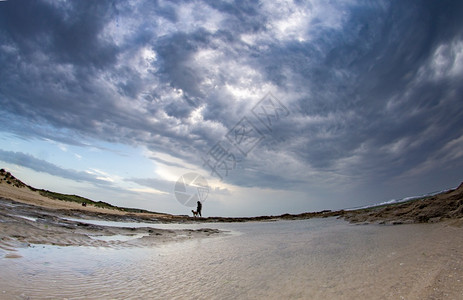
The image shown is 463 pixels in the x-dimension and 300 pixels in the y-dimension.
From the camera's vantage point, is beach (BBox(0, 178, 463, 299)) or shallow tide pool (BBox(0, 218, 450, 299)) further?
shallow tide pool (BBox(0, 218, 450, 299))

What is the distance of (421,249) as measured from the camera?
4312 mm

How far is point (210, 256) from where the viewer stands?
5.86m

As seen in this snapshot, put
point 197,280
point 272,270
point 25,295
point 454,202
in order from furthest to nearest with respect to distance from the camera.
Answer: point 454,202, point 272,270, point 197,280, point 25,295

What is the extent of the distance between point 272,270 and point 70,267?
12.9 ft

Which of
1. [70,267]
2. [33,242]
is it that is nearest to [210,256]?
[70,267]

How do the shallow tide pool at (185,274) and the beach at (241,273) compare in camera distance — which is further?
the shallow tide pool at (185,274)

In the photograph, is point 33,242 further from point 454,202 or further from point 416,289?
point 454,202

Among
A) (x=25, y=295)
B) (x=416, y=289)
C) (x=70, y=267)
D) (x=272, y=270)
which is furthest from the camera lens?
A: (x=70, y=267)

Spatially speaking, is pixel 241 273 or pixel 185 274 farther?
pixel 185 274

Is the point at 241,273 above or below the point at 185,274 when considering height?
above

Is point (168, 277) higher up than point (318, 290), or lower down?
lower down

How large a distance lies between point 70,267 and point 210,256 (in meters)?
3.04

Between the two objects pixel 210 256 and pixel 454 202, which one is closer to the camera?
pixel 210 256

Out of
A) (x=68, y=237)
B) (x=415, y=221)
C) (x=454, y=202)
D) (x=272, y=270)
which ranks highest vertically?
(x=454, y=202)
